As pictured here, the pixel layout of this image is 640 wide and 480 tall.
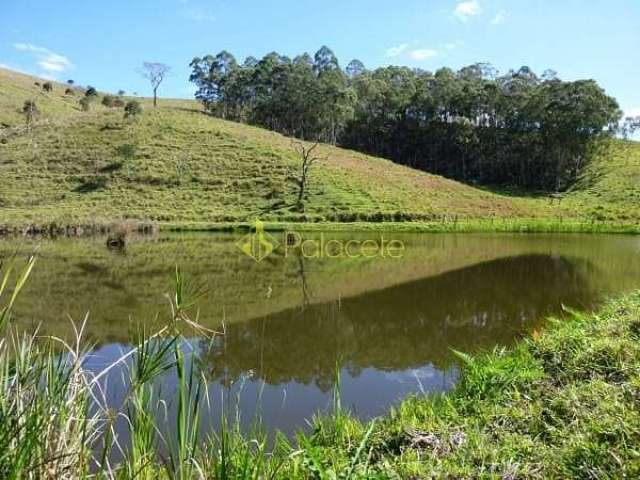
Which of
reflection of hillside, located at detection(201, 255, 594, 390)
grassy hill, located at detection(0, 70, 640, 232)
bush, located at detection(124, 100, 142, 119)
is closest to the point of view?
reflection of hillside, located at detection(201, 255, 594, 390)

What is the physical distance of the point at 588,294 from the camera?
1491cm

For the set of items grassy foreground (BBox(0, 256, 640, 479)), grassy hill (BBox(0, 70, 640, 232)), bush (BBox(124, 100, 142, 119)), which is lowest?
grassy foreground (BBox(0, 256, 640, 479))

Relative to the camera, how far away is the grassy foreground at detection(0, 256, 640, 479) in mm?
2709

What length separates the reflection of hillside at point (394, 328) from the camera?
29.3 ft

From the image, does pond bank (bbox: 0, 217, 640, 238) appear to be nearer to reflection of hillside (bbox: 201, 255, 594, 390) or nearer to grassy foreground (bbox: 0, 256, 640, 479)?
reflection of hillside (bbox: 201, 255, 594, 390)

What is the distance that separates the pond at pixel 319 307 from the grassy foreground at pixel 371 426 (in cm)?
43

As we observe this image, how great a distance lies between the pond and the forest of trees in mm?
49845

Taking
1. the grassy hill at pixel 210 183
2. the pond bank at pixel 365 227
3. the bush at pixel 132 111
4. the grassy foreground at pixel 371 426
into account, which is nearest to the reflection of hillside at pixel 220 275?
the grassy foreground at pixel 371 426

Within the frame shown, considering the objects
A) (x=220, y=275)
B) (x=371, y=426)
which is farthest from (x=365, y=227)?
(x=371, y=426)

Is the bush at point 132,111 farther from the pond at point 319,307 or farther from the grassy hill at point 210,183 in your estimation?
the pond at point 319,307

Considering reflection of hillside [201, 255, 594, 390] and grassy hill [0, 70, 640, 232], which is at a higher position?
grassy hill [0, 70, 640, 232]

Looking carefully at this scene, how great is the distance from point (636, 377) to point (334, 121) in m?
78.6

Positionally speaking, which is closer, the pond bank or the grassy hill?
the pond bank

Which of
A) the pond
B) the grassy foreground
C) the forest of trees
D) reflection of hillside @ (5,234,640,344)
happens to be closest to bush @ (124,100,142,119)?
the forest of trees
